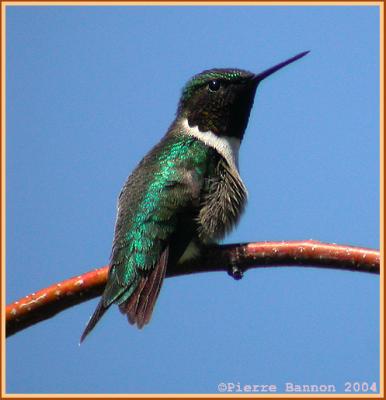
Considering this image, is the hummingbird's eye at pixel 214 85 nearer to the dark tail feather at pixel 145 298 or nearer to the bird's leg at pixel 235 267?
the dark tail feather at pixel 145 298

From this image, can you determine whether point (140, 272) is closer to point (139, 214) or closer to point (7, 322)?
point (139, 214)

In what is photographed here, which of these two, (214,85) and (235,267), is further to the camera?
(214,85)

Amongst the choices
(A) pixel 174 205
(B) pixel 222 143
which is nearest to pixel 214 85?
(B) pixel 222 143

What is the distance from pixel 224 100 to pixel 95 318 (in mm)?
3071

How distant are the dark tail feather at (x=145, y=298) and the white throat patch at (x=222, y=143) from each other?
157cm

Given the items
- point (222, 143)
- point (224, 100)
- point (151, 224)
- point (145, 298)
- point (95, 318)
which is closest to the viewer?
point (95, 318)

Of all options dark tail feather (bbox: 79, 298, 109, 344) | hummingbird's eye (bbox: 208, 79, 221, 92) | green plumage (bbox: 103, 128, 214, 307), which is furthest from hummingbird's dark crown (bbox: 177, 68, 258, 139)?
dark tail feather (bbox: 79, 298, 109, 344)

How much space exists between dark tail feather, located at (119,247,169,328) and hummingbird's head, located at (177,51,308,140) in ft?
6.75

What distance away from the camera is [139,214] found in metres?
5.41

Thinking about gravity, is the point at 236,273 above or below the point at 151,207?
below

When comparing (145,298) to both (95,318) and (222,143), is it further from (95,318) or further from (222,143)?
(222,143)

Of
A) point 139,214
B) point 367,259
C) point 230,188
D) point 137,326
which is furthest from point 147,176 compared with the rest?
point 367,259

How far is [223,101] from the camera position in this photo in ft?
22.3

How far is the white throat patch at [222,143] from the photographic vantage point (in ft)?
20.9
